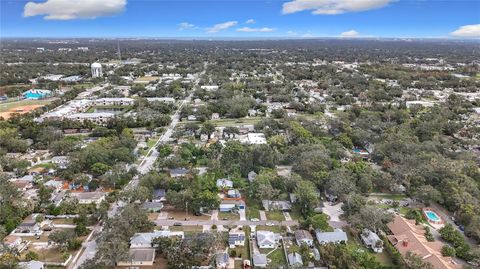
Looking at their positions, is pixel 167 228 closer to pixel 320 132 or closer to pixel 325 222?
pixel 325 222

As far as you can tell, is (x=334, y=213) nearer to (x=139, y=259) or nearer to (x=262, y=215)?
(x=262, y=215)

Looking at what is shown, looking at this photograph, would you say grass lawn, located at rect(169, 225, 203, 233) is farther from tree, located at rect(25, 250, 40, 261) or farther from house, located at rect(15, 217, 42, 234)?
house, located at rect(15, 217, 42, 234)

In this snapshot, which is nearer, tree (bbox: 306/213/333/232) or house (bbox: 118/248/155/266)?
house (bbox: 118/248/155/266)

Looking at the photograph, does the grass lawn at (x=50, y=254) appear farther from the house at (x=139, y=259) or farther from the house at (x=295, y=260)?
the house at (x=295, y=260)

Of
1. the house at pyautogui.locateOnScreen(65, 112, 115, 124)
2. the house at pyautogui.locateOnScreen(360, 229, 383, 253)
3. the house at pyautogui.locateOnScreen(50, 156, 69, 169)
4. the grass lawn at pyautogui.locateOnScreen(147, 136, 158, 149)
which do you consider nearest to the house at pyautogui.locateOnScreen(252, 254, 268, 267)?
the house at pyautogui.locateOnScreen(360, 229, 383, 253)

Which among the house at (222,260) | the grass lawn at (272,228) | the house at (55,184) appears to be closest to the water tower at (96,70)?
the house at (55,184)

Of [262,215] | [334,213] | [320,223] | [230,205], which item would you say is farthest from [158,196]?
[334,213]
